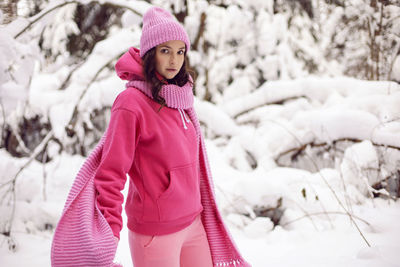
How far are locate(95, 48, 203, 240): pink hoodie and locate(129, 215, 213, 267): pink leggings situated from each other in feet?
0.11

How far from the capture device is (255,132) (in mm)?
3869

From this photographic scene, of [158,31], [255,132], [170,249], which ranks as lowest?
[255,132]

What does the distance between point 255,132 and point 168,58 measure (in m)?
2.77

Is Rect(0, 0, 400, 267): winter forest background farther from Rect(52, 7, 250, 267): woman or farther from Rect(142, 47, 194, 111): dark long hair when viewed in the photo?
Rect(142, 47, 194, 111): dark long hair

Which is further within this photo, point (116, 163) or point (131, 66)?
point (131, 66)

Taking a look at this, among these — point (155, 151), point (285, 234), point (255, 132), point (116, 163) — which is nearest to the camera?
point (116, 163)

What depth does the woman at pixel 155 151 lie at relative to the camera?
3.64 ft

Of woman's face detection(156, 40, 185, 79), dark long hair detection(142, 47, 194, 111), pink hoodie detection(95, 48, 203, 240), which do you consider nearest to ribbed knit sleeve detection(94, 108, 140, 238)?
pink hoodie detection(95, 48, 203, 240)

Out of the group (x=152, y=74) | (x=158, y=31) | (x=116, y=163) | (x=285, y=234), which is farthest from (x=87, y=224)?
(x=285, y=234)

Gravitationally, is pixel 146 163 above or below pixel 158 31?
below

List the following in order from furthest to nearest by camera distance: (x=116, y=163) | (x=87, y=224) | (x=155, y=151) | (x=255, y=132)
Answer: (x=255, y=132), (x=155, y=151), (x=116, y=163), (x=87, y=224)

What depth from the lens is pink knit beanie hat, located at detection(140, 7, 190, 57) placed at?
122 cm

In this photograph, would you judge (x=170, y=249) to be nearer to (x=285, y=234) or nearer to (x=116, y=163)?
(x=116, y=163)

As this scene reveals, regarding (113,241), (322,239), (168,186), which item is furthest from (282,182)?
(113,241)
